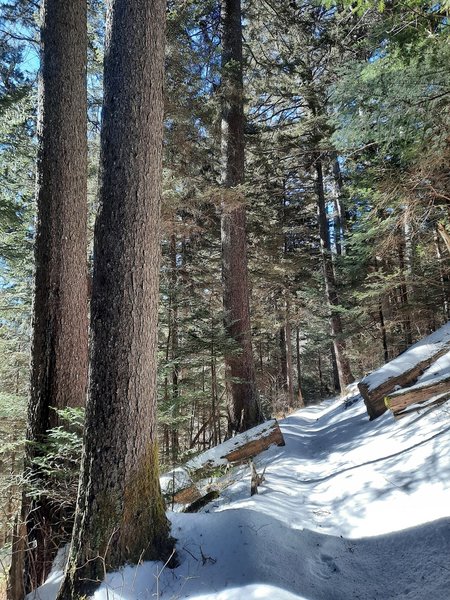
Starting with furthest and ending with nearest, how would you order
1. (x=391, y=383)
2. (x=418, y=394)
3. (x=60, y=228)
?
1. (x=391, y=383)
2. (x=418, y=394)
3. (x=60, y=228)

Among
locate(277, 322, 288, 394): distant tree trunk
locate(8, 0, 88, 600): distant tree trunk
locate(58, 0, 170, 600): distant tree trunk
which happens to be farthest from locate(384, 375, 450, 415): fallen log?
locate(277, 322, 288, 394): distant tree trunk

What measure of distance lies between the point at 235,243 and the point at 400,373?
14.3 feet

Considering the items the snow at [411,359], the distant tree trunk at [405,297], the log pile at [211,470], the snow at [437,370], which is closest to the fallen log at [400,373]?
the snow at [411,359]

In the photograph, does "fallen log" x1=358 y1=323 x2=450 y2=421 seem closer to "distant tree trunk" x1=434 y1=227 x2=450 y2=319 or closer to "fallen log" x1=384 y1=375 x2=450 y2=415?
"fallen log" x1=384 y1=375 x2=450 y2=415

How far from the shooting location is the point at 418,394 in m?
5.56

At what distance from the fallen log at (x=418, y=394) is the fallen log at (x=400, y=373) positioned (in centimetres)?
69

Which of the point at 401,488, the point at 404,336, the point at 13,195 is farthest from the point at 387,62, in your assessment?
the point at 404,336

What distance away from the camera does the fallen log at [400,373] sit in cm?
645

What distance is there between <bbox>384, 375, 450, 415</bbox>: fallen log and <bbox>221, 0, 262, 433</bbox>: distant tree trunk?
289 centimetres

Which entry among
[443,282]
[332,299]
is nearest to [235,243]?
[443,282]

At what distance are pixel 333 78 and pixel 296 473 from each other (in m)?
12.7

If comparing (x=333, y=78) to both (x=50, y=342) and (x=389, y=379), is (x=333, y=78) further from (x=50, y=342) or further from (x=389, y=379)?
(x=50, y=342)

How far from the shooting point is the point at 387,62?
584 centimetres

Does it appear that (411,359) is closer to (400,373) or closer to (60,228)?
(400,373)
